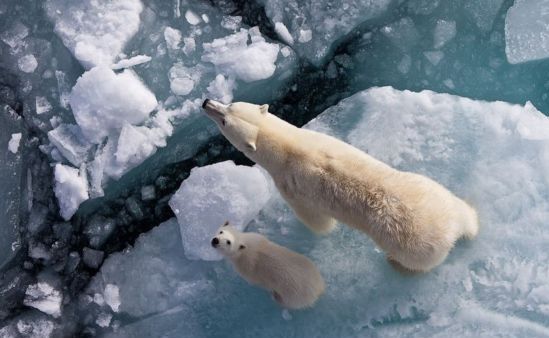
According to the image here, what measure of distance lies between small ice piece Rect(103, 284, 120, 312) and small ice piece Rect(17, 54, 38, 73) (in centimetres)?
116

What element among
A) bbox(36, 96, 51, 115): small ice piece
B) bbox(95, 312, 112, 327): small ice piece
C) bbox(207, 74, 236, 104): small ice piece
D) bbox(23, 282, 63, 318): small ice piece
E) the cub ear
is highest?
the cub ear

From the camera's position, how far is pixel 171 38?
11.4 feet

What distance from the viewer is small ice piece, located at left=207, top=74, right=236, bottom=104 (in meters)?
3.41

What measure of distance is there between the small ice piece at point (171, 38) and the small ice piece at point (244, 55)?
0.14m

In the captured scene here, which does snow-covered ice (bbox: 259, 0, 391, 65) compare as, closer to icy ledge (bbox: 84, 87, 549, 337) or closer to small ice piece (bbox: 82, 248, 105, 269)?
icy ledge (bbox: 84, 87, 549, 337)

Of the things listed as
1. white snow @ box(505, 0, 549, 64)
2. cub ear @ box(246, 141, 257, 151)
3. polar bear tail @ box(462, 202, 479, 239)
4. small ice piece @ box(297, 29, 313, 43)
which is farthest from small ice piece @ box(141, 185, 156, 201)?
white snow @ box(505, 0, 549, 64)

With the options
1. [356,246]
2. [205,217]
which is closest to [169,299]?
[205,217]

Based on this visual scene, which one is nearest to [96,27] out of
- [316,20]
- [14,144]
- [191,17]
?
[191,17]

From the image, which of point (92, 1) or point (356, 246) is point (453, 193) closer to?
point (356, 246)

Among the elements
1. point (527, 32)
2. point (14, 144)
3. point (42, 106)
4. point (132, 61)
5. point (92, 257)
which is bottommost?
point (92, 257)

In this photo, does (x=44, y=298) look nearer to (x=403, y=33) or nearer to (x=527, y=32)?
(x=403, y=33)

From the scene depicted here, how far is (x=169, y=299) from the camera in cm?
344

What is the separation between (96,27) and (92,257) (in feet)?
3.77

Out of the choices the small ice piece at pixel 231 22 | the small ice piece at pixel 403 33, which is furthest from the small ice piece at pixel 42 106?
the small ice piece at pixel 403 33
